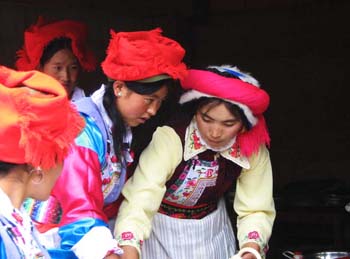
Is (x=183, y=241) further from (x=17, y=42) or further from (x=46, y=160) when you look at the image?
(x=17, y=42)

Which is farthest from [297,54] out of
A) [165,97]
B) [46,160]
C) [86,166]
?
[46,160]

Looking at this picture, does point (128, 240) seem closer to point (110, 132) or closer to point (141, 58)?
point (110, 132)

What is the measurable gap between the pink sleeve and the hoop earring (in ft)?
1.10

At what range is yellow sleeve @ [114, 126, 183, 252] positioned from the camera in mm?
2215

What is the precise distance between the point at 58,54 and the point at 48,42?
2.8 inches

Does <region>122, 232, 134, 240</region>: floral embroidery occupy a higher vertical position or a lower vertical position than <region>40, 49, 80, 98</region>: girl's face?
lower

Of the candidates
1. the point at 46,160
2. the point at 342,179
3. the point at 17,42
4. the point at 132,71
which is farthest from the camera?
the point at 342,179

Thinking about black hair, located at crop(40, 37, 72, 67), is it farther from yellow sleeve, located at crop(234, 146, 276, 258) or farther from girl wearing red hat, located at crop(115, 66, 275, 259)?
yellow sleeve, located at crop(234, 146, 276, 258)

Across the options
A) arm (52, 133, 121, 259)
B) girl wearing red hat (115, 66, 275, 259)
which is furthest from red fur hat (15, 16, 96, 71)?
arm (52, 133, 121, 259)

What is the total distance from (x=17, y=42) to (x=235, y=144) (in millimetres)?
1897

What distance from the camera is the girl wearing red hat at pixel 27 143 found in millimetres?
1391

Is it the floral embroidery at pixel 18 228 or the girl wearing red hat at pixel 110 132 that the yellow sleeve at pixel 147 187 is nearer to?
the girl wearing red hat at pixel 110 132

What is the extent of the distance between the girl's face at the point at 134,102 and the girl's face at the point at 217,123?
0.85 feet

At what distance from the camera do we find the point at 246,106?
237 cm
